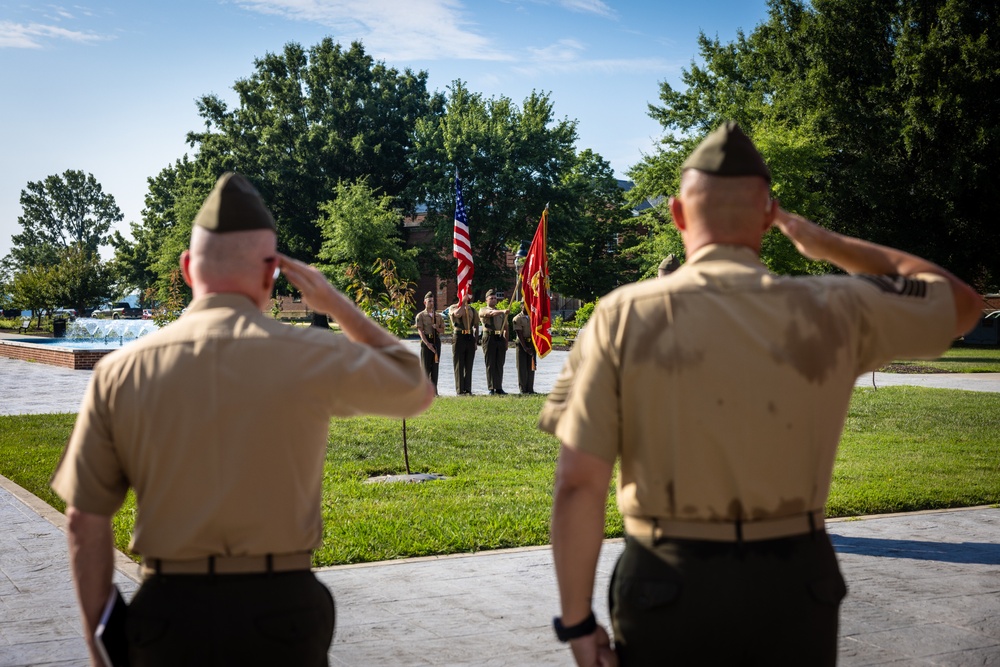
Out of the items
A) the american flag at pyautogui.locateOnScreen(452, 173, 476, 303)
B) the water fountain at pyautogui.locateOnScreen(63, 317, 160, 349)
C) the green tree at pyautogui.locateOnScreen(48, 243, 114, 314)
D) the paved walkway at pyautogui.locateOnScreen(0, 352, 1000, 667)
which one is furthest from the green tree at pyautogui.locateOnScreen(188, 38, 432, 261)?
the paved walkway at pyautogui.locateOnScreen(0, 352, 1000, 667)

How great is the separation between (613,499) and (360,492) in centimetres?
249

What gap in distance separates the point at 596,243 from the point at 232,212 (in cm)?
6514

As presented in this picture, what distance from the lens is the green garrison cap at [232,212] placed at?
259cm

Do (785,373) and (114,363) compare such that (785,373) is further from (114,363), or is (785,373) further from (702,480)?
(114,363)

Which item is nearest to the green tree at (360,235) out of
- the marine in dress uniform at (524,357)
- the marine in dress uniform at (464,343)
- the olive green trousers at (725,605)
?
the marine in dress uniform at (464,343)

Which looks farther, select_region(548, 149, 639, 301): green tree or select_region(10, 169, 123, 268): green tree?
select_region(10, 169, 123, 268): green tree

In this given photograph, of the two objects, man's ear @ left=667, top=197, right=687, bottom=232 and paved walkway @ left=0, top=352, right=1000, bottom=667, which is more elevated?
man's ear @ left=667, top=197, right=687, bottom=232

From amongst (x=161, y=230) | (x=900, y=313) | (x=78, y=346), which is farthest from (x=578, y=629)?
(x=161, y=230)

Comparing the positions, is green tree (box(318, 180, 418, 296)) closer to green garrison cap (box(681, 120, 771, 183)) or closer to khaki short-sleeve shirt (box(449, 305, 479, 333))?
khaki short-sleeve shirt (box(449, 305, 479, 333))

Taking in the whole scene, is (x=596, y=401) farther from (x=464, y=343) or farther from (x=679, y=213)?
(x=464, y=343)

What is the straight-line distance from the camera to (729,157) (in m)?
2.50

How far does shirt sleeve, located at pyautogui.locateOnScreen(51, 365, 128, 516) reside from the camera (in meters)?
2.58

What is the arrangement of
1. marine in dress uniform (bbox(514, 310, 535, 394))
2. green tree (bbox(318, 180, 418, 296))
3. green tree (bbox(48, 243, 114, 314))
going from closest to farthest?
marine in dress uniform (bbox(514, 310, 535, 394)), green tree (bbox(318, 180, 418, 296)), green tree (bbox(48, 243, 114, 314))

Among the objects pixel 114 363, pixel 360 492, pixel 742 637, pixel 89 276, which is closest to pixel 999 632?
pixel 742 637
